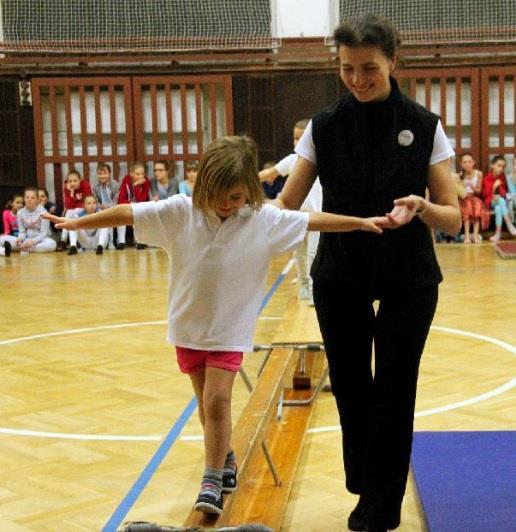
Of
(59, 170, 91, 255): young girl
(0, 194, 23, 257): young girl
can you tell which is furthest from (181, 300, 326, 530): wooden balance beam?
(59, 170, 91, 255): young girl

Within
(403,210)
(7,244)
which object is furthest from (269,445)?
(7,244)

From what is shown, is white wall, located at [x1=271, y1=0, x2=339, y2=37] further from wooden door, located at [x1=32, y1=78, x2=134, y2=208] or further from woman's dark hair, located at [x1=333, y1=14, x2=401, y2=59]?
woman's dark hair, located at [x1=333, y1=14, x2=401, y2=59]

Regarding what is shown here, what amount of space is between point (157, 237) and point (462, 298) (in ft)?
19.0

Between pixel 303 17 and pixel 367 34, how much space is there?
12.5 metres

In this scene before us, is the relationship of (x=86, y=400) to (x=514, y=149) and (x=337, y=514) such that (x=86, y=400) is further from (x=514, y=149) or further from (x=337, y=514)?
(x=514, y=149)

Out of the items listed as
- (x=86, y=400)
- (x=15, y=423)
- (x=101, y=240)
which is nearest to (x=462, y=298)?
(x=86, y=400)

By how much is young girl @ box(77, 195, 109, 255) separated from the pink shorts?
34.0ft

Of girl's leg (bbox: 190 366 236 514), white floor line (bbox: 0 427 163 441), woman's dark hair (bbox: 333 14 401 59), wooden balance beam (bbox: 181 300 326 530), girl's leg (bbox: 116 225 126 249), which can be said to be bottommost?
girl's leg (bbox: 116 225 126 249)

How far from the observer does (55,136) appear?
48.5ft

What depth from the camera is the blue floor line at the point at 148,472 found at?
11.4 ft

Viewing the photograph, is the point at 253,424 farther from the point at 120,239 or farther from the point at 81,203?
the point at 81,203

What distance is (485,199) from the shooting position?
44.7 ft

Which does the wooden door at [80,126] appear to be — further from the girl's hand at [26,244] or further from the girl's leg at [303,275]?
the girl's leg at [303,275]

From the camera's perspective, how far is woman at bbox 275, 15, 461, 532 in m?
2.80
